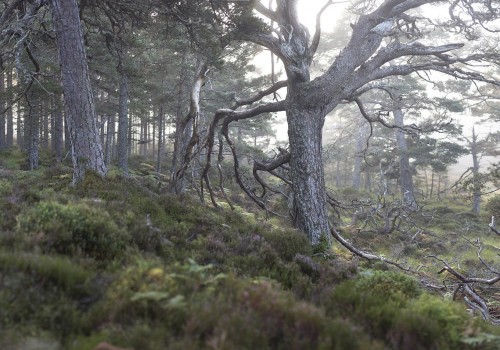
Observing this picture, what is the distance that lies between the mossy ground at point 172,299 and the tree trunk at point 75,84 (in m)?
2.37

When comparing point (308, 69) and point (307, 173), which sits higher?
point (308, 69)

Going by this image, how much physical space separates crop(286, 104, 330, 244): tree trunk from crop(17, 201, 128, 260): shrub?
14.7 ft

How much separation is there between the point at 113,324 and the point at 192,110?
7.39 meters

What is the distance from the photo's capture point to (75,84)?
7.54 metres

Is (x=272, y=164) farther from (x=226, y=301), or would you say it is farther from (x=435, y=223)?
(x=435, y=223)

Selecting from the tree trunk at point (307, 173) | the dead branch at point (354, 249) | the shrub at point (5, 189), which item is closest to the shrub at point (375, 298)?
the tree trunk at point (307, 173)

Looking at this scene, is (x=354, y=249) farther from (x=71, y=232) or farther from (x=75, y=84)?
(x=75, y=84)

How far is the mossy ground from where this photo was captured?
2.78m

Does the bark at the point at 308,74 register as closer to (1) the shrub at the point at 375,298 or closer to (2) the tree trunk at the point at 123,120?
(1) the shrub at the point at 375,298

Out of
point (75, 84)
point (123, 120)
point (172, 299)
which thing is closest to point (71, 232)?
point (172, 299)

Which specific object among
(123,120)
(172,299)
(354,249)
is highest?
(123,120)

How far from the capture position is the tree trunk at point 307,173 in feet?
26.4

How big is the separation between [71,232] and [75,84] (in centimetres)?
449

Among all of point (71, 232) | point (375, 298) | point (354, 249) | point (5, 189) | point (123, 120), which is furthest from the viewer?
point (123, 120)
